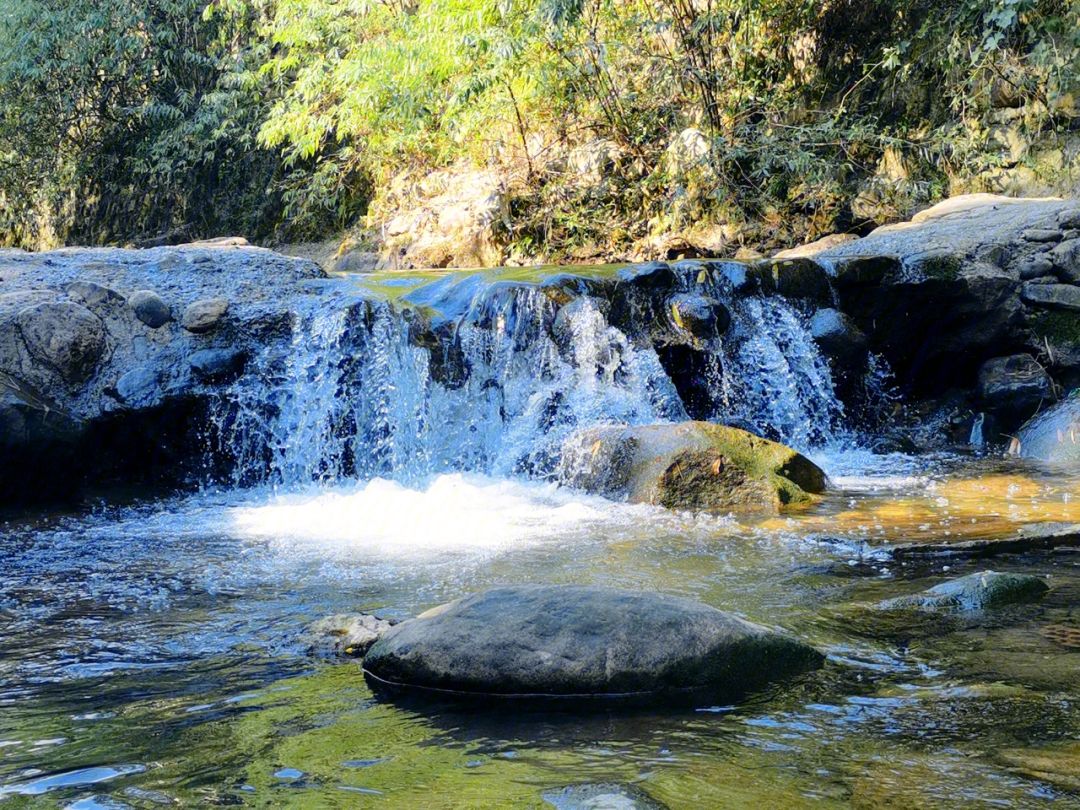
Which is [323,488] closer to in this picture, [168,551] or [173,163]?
[168,551]

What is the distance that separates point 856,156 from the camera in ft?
40.0

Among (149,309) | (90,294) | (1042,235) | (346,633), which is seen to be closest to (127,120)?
(90,294)

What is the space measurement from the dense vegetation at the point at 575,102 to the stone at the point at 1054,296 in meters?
2.57

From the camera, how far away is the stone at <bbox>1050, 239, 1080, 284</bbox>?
28.5 feet

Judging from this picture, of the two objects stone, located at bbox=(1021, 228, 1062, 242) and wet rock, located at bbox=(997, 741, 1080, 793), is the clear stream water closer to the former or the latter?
wet rock, located at bbox=(997, 741, 1080, 793)

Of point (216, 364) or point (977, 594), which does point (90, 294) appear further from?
point (977, 594)

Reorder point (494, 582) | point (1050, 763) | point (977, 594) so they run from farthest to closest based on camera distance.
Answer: point (494, 582), point (977, 594), point (1050, 763)

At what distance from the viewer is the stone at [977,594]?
391 cm

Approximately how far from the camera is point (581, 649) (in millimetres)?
3113

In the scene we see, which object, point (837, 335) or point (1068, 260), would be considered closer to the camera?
point (1068, 260)

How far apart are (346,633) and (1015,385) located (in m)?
6.65

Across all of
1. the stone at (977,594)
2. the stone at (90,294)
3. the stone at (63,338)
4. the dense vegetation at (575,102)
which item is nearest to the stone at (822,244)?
the dense vegetation at (575,102)

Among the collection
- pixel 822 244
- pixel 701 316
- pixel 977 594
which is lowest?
pixel 977 594

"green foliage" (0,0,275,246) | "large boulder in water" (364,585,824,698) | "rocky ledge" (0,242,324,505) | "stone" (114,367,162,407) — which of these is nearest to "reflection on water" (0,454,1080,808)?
"large boulder in water" (364,585,824,698)
